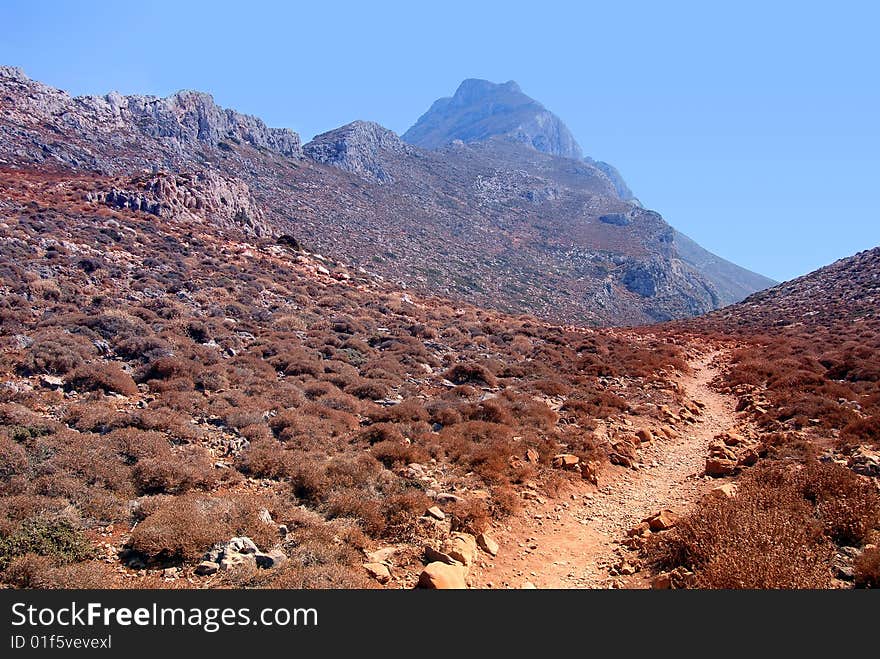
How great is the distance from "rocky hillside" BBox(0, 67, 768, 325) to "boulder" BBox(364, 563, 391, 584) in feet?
128

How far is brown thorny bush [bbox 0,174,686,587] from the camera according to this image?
716 cm

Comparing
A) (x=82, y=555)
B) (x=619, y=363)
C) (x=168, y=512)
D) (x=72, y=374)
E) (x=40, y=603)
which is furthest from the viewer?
(x=619, y=363)

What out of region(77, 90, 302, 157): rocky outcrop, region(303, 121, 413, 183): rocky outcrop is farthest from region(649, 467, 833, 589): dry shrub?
region(303, 121, 413, 183): rocky outcrop

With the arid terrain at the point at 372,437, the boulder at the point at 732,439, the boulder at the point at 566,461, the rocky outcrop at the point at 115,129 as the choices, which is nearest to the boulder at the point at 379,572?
the arid terrain at the point at 372,437

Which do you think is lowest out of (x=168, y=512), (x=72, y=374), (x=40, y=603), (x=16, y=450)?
(x=40, y=603)

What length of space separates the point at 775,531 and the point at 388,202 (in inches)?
3571

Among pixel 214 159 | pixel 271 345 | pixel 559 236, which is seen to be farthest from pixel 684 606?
pixel 559 236

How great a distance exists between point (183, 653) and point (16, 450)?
6092 mm

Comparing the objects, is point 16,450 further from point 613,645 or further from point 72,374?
point 613,645

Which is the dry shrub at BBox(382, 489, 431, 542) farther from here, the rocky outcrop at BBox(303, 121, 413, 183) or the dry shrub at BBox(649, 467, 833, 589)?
the rocky outcrop at BBox(303, 121, 413, 183)

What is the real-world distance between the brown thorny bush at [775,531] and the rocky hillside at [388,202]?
41628mm

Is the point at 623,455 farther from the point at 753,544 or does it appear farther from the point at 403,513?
the point at 403,513

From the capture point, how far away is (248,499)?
7816 mm

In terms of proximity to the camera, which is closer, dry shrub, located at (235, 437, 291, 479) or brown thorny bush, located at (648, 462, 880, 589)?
brown thorny bush, located at (648, 462, 880, 589)
